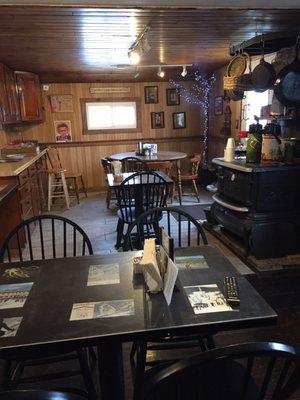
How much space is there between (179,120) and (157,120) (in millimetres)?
454

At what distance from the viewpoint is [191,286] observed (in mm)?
1318

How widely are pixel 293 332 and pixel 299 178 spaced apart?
1357 mm

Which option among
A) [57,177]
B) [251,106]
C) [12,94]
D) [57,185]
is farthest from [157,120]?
[12,94]

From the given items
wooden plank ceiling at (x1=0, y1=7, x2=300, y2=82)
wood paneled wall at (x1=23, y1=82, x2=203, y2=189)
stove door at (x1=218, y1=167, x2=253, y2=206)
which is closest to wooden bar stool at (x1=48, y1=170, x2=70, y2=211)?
wood paneled wall at (x1=23, y1=82, x2=203, y2=189)

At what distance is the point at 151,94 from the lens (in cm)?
650

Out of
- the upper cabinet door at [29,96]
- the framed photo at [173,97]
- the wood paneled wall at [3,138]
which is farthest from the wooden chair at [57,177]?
the framed photo at [173,97]

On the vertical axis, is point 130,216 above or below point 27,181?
below

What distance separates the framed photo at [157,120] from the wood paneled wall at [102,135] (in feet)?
0.21

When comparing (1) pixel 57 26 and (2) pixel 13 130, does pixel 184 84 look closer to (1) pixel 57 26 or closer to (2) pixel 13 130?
(2) pixel 13 130

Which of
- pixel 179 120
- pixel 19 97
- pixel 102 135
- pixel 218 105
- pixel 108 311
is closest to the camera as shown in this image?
pixel 108 311

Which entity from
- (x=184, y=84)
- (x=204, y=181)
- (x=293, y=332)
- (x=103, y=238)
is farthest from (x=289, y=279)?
(x=184, y=84)

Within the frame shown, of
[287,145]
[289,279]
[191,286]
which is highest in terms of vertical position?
[287,145]

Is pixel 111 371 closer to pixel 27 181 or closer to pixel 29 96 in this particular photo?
pixel 27 181

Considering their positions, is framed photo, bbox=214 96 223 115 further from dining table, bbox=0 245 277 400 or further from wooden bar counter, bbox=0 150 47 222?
dining table, bbox=0 245 277 400
